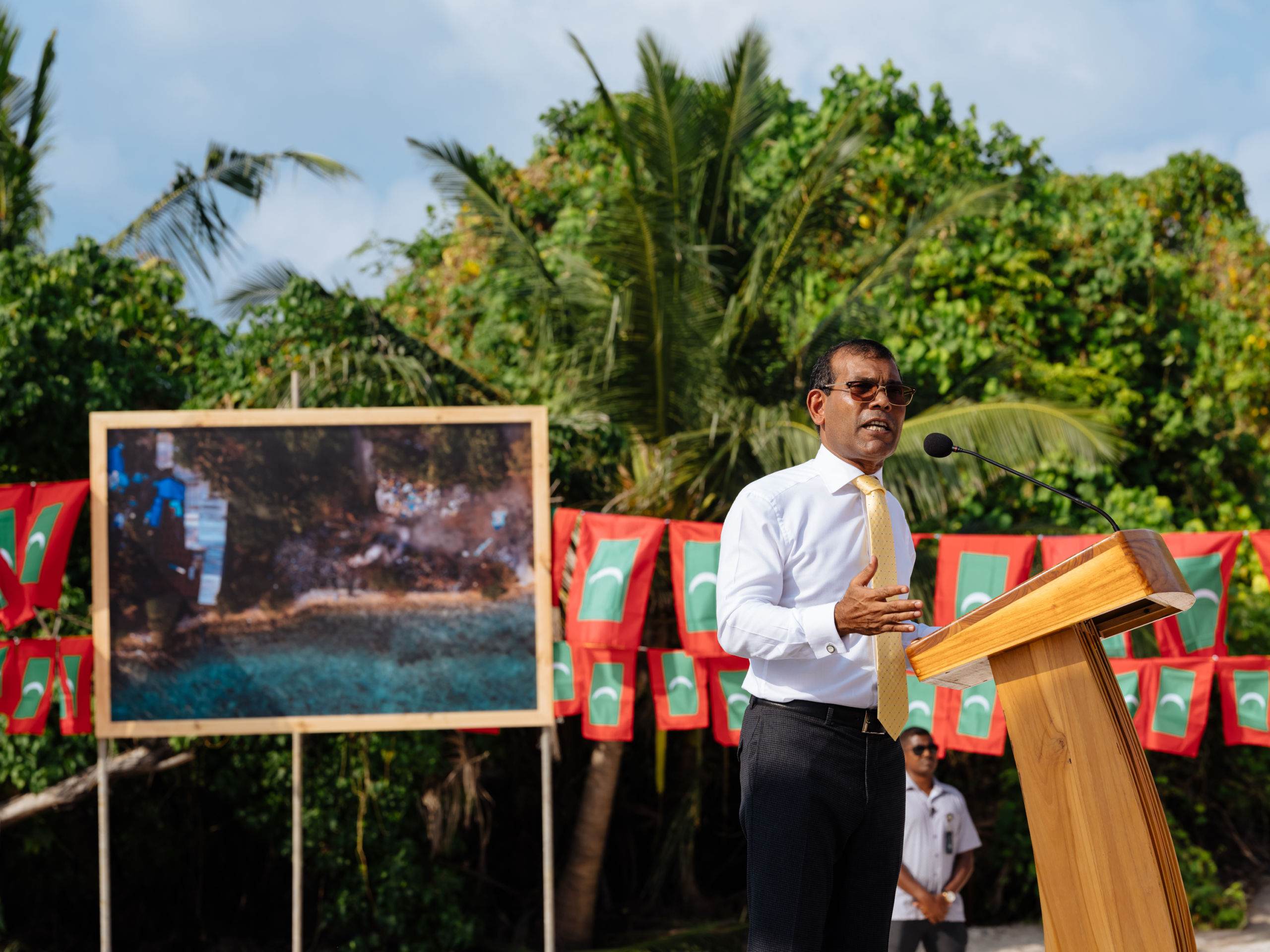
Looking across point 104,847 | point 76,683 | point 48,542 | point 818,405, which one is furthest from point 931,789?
point 48,542

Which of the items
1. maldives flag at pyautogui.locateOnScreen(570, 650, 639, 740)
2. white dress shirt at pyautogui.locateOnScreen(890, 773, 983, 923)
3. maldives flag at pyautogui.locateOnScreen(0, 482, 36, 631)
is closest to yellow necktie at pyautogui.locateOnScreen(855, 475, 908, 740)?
white dress shirt at pyautogui.locateOnScreen(890, 773, 983, 923)

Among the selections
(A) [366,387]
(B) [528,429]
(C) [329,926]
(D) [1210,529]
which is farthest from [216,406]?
(D) [1210,529]

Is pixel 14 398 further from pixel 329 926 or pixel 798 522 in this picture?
pixel 798 522

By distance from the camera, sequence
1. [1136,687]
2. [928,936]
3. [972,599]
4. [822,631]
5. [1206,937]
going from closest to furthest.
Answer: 1. [822,631]
2. [928,936]
3. [972,599]
4. [1136,687]
5. [1206,937]

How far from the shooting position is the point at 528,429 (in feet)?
18.3

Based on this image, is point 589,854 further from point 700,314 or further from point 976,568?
point 700,314

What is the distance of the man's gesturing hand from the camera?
1742 mm

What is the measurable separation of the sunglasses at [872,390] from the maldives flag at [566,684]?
4.08 m

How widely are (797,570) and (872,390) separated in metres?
0.38

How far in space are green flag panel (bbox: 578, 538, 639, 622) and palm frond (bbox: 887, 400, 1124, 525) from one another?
2.02 metres

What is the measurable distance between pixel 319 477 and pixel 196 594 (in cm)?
83

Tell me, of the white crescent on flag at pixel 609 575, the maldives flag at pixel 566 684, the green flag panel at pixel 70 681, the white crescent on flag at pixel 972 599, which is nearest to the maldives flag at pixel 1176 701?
the white crescent on flag at pixel 972 599

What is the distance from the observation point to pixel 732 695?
6.05 metres

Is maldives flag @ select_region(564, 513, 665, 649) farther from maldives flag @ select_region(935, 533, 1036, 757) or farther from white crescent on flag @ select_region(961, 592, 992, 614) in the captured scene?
white crescent on flag @ select_region(961, 592, 992, 614)
